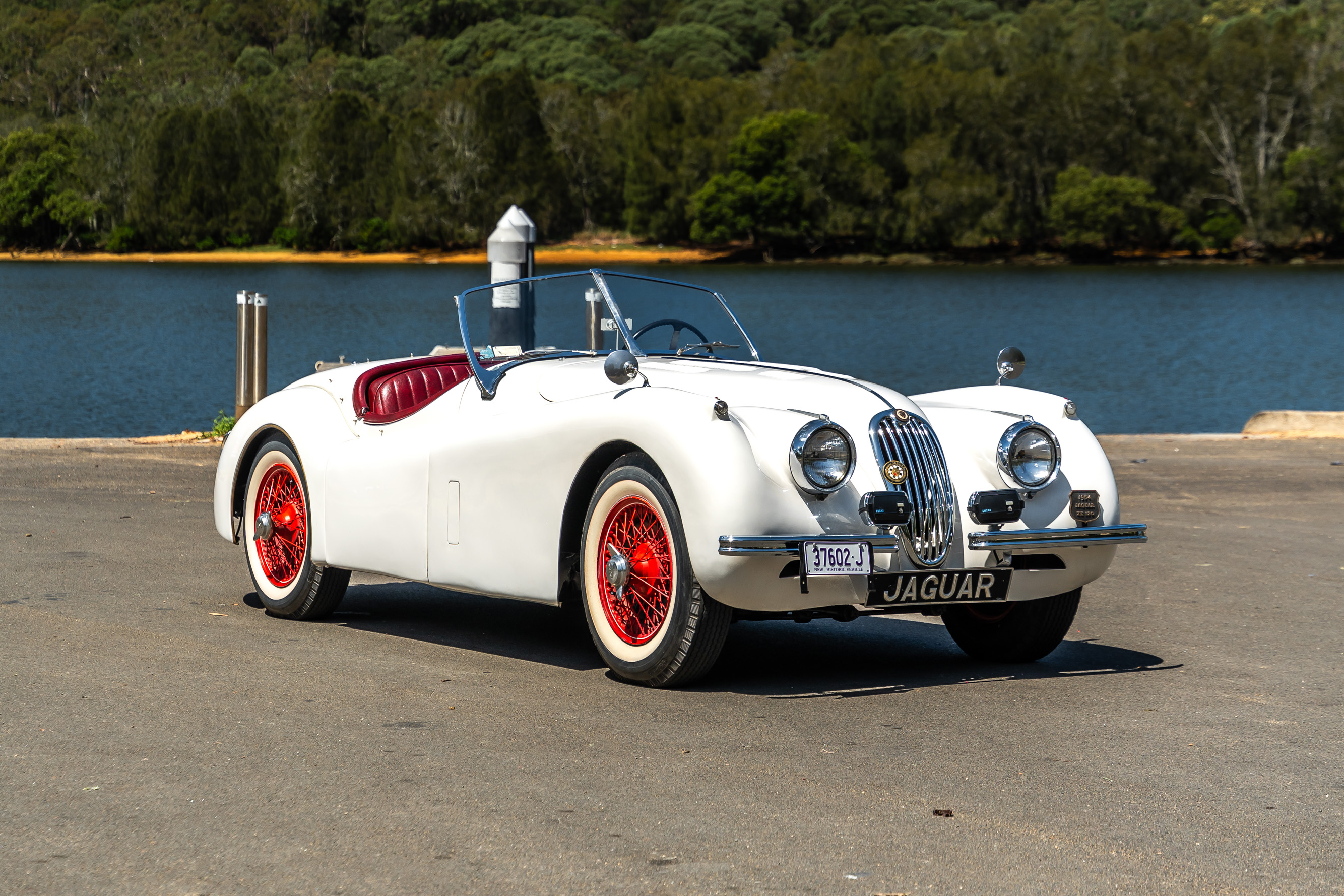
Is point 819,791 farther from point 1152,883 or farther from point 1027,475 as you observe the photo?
point 1027,475

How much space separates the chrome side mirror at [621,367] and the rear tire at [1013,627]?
5.46 feet

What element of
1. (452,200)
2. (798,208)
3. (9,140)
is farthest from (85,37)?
(798,208)

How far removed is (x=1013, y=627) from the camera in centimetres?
662

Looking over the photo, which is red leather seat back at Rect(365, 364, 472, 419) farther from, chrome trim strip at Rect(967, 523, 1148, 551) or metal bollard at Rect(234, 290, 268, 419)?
metal bollard at Rect(234, 290, 268, 419)

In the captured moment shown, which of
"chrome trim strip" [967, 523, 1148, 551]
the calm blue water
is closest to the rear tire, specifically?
"chrome trim strip" [967, 523, 1148, 551]

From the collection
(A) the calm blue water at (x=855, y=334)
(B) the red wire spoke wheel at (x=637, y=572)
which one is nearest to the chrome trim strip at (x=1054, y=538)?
(B) the red wire spoke wheel at (x=637, y=572)

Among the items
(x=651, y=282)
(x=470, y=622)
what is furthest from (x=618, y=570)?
(x=651, y=282)

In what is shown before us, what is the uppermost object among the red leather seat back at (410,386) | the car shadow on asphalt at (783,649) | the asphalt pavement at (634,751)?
the red leather seat back at (410,386)

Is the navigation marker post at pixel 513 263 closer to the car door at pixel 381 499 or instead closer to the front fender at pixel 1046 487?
the car door at pixel 381 499

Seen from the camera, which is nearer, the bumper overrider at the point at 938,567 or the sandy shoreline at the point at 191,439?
the bumper overrider at the point at 938,567

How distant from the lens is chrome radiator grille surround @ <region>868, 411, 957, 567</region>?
233 inches

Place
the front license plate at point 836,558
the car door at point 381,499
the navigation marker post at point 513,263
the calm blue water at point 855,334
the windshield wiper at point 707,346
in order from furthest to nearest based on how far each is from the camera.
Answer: the calm blue water at point 855,334 → the navigation marker post at point 513,263 → the windshield wiper at point 707,346 → the car door at point 381,499 → the front license plate at point 836,558

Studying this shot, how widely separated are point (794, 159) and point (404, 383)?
10054cm

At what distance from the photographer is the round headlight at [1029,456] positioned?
20.4ft
